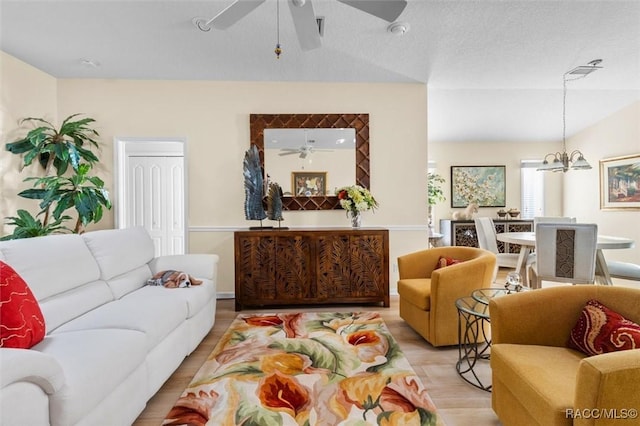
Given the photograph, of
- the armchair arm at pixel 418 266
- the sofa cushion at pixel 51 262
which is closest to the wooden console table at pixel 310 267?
the armchair arm at pixel 418 266

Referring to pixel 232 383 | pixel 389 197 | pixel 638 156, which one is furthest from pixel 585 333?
pixel 638 156

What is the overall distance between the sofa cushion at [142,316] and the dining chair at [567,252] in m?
3.41

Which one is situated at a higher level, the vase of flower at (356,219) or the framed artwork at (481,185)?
the framed artwork at (481,185)

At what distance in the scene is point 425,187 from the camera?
4016 millimetres

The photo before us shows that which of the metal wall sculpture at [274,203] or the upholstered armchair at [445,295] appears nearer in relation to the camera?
the upholstered armchair at [445,295]

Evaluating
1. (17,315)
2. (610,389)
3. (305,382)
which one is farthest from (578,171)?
(17,315)

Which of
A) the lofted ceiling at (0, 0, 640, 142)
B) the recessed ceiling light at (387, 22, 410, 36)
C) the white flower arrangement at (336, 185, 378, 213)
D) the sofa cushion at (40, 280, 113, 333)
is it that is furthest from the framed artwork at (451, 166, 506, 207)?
the sofa cushion at (40, 280, 113, 333)

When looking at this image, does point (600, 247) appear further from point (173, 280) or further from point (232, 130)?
point (232, 130)

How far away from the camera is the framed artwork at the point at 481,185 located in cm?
602

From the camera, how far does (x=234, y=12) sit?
1871mm

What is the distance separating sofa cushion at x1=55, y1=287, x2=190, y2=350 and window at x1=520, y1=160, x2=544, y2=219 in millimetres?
6414

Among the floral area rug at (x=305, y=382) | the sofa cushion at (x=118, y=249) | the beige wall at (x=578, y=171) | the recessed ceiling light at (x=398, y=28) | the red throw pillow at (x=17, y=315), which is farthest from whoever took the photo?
the beige wall at (x=578, y=171)

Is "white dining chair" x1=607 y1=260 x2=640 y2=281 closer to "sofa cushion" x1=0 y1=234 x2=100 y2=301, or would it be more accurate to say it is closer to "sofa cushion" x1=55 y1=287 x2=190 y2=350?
"sofa cushion" x1=55 y1=287 x2=190 y2=350

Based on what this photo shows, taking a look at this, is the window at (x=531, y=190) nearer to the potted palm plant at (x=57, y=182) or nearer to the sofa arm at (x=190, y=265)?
the sofa arm at (x=190, y=265)
